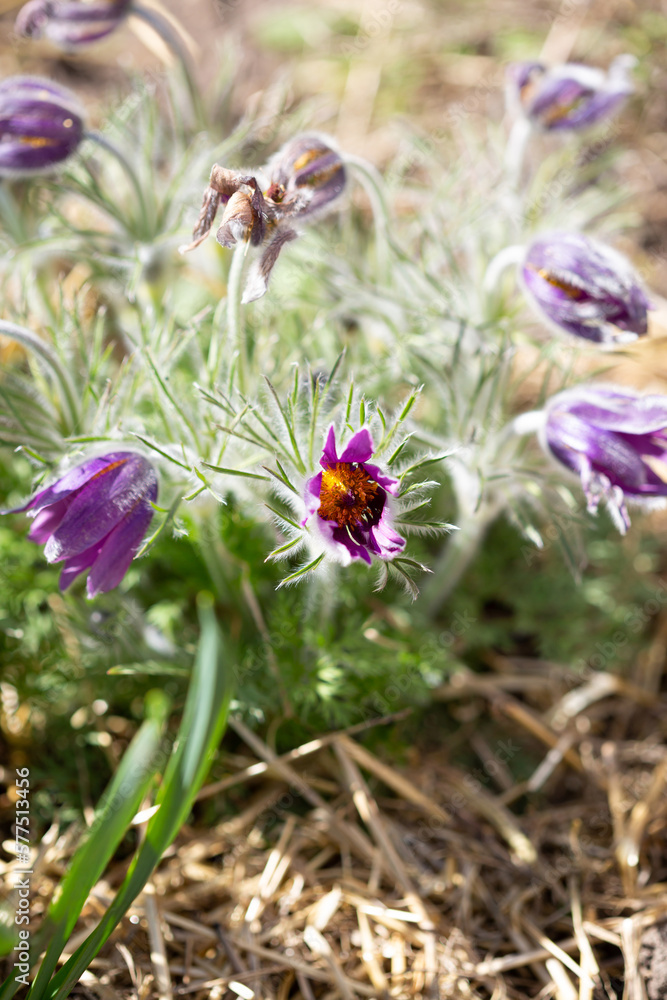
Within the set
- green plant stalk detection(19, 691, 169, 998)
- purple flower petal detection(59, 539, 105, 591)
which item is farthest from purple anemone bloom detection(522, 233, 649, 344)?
green plant stalk detection(19, 691, 169, 998)

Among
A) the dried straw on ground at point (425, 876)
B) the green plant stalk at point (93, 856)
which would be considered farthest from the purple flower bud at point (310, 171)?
the dried straw on ground at point (425, 876)

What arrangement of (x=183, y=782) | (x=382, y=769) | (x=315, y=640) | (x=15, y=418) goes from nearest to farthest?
(x=183, y=782) < (x=15, y=418) < (x=315, y=640) < (x=382, y=769)

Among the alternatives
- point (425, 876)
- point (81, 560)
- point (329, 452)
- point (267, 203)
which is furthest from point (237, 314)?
point (425, 876)

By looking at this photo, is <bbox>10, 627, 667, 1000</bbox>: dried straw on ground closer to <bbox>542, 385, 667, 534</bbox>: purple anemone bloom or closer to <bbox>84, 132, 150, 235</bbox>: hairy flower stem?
<bbox>542, 385, 667, 534</bbox>: purple anemone bloom

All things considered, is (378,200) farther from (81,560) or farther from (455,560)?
(81,560)

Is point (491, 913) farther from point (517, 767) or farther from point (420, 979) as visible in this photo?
point (517, 767)

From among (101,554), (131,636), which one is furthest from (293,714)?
(101,554)

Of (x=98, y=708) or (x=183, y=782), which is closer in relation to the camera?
(x=183, y=782)
